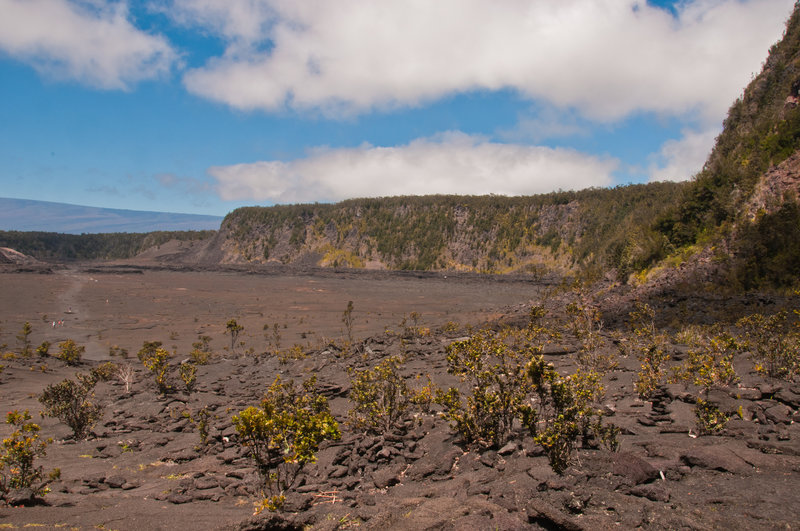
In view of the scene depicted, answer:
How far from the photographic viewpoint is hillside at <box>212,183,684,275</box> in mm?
76250

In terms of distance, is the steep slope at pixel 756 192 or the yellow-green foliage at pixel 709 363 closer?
the yellow-green foliage at pixel 709 363

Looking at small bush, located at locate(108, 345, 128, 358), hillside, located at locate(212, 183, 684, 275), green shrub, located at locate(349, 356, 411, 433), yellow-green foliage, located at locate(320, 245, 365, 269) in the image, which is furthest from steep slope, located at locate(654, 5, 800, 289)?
yellow-green foliage, located at locate(320, 245, 365, 269)

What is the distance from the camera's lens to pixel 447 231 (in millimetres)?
92688

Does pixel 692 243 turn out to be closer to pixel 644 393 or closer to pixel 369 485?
pixel 644 393

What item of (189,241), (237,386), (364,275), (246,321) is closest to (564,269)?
(364,275)

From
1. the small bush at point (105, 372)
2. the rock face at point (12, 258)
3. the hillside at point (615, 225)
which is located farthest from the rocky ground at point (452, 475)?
the rock face at point (12, 258)

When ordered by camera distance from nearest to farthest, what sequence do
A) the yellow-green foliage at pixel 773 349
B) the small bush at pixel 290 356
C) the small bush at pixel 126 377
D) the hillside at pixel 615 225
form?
the yellow-green foliage at pixel 773 349
the small bush at pixel 126 377
the small bush at pixel 290 356
the hillside at pixel 615 225

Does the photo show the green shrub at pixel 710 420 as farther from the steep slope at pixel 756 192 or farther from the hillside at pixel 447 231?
the hillside at pixel 447 231

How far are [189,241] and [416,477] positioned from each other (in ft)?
483

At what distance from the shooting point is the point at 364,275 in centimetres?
7700

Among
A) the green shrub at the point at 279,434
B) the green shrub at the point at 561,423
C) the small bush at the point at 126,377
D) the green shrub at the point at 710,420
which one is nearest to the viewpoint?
the green shrub at the point at 561,423

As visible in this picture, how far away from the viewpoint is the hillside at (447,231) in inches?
3002

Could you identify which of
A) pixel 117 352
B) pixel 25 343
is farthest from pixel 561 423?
pixel 25 343

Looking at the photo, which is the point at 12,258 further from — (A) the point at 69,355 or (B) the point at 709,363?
(B) the point at 709,363
